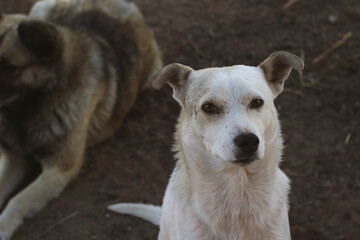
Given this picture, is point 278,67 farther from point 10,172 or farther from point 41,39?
point 10,172

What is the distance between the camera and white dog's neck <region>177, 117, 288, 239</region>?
309cm

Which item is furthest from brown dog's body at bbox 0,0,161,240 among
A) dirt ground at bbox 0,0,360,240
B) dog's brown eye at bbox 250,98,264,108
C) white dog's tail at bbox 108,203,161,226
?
dog's brown eye at bbox 250,98,264,108

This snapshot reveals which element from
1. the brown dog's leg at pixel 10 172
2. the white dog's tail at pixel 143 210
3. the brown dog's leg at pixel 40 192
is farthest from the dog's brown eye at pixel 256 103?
the brown dog's leg at pixel 10 172

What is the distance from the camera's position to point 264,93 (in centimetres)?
299

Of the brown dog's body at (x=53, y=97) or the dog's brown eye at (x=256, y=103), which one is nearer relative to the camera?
the dog's brown eye at (x=256, y=103)

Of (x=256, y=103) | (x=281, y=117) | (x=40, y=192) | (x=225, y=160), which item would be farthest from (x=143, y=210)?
(x=281, y=117)

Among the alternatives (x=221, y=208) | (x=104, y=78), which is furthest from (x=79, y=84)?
(x=221, y=208)

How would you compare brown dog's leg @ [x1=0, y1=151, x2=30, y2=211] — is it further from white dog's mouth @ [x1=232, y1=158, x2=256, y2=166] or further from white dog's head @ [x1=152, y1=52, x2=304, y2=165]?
white dog's mouth @ [x1=232, y1=158, x2=256, y2=166]

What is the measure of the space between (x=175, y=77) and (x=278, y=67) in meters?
0.64

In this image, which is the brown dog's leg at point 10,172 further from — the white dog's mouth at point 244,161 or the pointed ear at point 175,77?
the white dog's mouth at point 244,161

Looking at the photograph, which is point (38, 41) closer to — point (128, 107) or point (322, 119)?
point (128, 107)

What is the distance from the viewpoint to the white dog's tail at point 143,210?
4211 mm

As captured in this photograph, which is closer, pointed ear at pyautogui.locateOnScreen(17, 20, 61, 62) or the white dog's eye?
the white dog's eye

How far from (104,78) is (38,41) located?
849 mm
